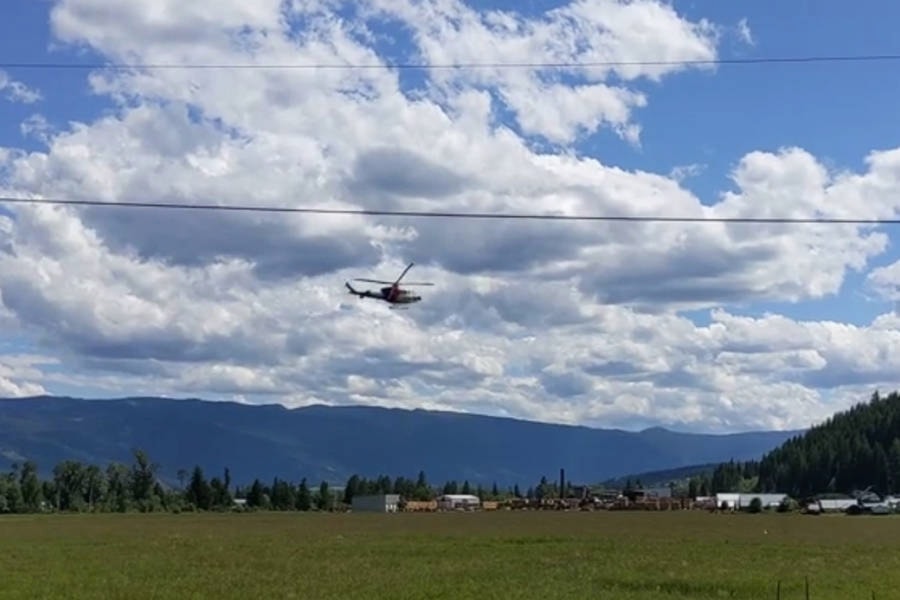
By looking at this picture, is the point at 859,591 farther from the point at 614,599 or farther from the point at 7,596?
the point at 7,596

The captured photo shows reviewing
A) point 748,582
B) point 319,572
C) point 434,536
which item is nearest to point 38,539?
point 434,536

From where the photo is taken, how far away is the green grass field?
47781mm

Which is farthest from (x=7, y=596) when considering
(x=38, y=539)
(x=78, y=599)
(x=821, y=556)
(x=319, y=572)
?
(x=38, y=539)

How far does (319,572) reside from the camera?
56031 mm

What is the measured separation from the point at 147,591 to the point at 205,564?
1428cm

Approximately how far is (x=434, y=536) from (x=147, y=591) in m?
48.9

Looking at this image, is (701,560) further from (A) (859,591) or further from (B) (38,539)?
(B) (38,539)

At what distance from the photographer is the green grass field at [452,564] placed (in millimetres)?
47781

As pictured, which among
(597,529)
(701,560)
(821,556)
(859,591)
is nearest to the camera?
(859,591)

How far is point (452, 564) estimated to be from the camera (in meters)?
61.9

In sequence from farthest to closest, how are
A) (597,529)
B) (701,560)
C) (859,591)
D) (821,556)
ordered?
(597,529) → (821,556) → (701,560) → (859,591)

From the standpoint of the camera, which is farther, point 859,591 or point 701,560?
point 701,560

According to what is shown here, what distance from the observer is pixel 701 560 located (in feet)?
216

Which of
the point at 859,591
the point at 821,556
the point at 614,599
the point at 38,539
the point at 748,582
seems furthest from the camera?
the point at 38,539
